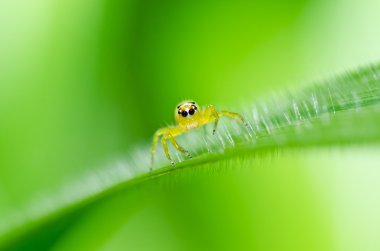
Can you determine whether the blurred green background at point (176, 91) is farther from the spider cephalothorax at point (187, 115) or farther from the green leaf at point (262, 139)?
the green leaf at point (262, 139)

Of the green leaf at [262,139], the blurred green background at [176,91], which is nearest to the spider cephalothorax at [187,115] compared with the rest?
the blurred green background at [176,91]

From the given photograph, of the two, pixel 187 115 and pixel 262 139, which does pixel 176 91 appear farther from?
pixel 262 139

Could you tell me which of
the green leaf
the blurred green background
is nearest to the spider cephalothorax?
the blurred green background

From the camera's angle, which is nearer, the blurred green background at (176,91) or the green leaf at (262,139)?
the green leaf at (262,139)

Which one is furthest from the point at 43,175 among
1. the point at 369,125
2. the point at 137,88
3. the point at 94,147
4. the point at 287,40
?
the point at 369,125

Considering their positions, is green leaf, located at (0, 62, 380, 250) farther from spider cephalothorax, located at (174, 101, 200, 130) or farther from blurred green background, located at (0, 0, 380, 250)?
blurred green background, located at (0, 0, 380, 250)

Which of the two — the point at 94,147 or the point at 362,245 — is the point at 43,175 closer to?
A: the point at 94,147

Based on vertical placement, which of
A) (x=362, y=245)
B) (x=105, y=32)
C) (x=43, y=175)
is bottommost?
(x=362, y=245)

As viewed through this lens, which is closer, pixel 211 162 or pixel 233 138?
pixel 211 162
